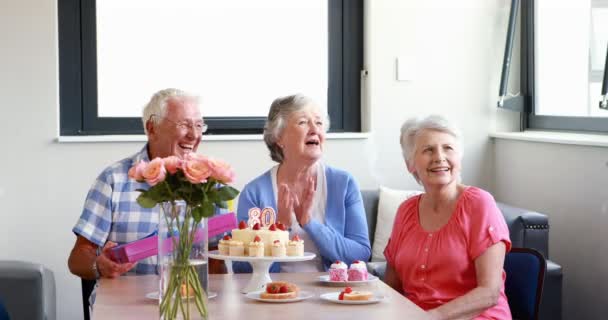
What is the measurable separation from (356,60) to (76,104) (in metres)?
1.40

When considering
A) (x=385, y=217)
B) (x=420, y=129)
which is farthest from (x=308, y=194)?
(x=385, y=217)

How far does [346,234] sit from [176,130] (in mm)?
664

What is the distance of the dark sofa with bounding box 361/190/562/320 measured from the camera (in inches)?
147

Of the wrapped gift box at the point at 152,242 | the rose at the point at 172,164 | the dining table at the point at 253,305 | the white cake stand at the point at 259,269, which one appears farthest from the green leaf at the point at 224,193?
the wrapped gift box at the point at 152,242

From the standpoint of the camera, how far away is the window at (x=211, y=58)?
14.7 feet

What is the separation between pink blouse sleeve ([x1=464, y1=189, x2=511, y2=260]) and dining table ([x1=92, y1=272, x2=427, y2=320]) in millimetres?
293

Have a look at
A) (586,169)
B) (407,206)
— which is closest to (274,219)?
(407,206)

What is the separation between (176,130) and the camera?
315 cm

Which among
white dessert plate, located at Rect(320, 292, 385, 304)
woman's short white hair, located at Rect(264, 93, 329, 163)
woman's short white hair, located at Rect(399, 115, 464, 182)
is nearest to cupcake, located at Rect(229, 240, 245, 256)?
white dessert plate, located at Rect(320, 292, 385, 304)

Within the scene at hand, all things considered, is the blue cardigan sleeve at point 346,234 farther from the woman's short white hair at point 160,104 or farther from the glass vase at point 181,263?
Answer: the glass vase at point 181,263

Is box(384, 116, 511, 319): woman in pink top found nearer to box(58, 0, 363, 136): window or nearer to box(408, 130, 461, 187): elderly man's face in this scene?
box(408, 130, 461, 187): elderly man's face

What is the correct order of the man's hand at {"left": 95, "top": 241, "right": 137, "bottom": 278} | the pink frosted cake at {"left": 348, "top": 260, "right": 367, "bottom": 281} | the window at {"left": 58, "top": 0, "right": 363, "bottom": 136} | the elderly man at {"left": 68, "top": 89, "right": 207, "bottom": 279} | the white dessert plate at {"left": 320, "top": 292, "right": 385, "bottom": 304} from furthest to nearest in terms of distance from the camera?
the window at {"left": 58, "top": 0, "right": 363, "bottom": 136}
the elderly man at {"left": 68, "top": 89, "right": 207, "bottom": 279}
the man's hand at {"left": 95, "top": 241, "right": 137, "bottom": 278}
the pink frosted cake at {"left": 348, "top": 260, "right": 367, "bottom": 281}
the white dessert plate at {"left": 320, "top": 292, "right": 385, "bottom": 304}

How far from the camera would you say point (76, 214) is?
443 cm

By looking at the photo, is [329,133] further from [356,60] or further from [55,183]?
[55,183]
